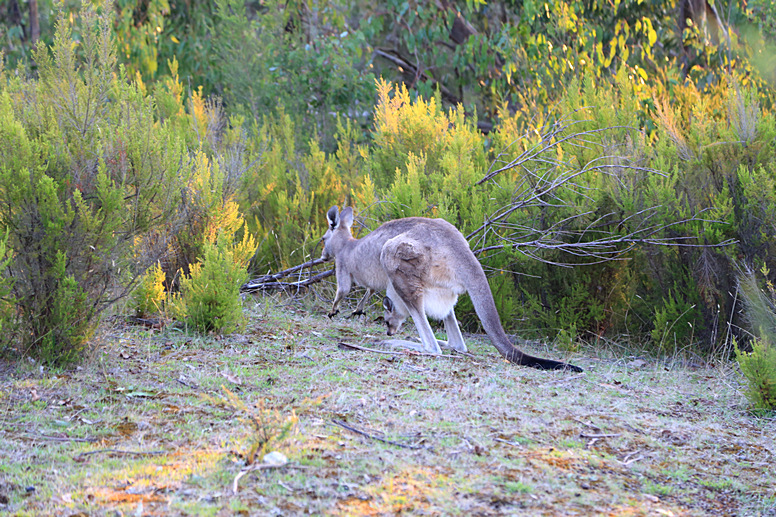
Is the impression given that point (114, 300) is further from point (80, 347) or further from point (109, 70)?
point (109, 70)

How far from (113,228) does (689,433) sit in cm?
337

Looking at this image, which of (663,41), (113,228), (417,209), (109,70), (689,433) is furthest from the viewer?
(663,41)

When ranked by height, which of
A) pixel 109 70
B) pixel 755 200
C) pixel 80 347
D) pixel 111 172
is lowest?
pixel 80 347

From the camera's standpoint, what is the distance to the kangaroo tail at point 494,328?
4828 millimetres

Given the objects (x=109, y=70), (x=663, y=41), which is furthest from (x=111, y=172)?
(x=663, y=41)

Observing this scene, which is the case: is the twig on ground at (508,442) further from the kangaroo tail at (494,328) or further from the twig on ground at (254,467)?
the kangaroo tail at (494,328)

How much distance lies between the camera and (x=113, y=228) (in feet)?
14.3

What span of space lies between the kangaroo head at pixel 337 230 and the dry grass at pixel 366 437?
141 centimetres

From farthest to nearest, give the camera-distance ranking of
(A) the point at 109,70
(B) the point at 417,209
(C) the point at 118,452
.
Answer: (B) the point at 417,209 < (A) the point at 109,70 < (C) the point at 118,452

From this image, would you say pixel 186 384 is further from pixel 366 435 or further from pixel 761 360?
pixel 761 360

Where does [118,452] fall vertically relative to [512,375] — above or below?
above

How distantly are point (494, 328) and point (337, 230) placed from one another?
206 centimetres

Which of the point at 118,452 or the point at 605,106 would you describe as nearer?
the point at 118,452

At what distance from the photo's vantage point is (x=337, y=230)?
257 inches
